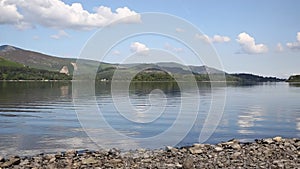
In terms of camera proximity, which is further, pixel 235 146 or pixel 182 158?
pixel 235 146

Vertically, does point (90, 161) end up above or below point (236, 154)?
below

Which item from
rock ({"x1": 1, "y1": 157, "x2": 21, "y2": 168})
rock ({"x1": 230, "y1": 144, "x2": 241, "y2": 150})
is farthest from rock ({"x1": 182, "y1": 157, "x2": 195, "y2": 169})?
rock ({"x1": 1, "y1": 157, "x2": 21, "y2": 168})

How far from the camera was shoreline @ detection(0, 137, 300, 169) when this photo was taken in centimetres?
1855

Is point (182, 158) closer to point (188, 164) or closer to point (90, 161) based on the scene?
point (188, 164)

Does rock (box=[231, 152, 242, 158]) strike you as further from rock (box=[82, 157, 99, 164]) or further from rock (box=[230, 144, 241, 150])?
rock (box=[82, 157, 99, 164])

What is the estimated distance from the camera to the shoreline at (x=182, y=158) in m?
18.5

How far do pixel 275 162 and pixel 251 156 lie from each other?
Answer: 1990 mm

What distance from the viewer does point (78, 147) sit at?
84.1 ft

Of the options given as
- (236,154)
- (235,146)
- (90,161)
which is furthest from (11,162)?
(235,146)

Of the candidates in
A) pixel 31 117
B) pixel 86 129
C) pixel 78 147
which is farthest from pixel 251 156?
pixel 31 117

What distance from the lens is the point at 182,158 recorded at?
20.3m

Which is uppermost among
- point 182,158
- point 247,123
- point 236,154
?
point 236,154

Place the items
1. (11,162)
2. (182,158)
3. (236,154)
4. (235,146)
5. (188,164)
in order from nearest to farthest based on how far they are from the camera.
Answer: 1. (188,164)
2. (11,162)
3. (182,158)
4. (236,154)
5. (235,146)

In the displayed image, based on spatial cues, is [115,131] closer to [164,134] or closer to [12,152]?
[164,134]
